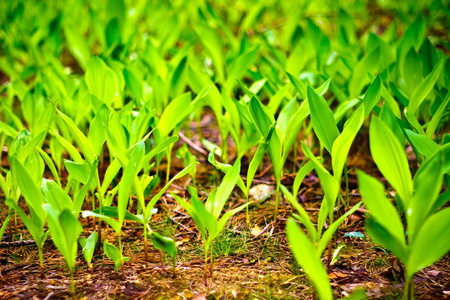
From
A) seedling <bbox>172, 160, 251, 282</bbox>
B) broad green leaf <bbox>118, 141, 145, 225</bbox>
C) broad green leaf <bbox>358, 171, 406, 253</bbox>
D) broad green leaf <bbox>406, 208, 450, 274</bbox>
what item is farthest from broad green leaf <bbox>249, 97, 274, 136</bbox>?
broad green leaf <bbox>406, 208, 450, 274</bbox>

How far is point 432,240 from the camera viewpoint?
1067 mm

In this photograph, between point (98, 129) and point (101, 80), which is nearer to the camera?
point (98, 129)

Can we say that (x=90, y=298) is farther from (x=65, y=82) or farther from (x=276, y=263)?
(x=65, y=82)

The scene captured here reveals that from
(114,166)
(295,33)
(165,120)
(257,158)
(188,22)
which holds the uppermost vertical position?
(188,22)

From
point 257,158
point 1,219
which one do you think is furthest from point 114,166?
point 1,219

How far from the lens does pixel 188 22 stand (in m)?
3.42

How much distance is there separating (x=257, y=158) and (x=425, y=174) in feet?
1.88

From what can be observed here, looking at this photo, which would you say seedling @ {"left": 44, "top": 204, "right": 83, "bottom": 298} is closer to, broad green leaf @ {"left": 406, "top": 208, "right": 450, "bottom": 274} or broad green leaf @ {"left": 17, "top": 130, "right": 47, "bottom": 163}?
broad green leaf @ {"left": 17, "top": 130, "right": 47, "bottom": 163}

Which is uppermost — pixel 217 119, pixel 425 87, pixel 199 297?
pixel 425 87

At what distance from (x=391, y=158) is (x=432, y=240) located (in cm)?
24

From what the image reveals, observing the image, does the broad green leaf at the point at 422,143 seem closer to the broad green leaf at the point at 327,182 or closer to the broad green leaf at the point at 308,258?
the broad green leaf at the point at 327,182

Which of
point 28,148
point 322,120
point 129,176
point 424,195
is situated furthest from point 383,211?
point 28,148

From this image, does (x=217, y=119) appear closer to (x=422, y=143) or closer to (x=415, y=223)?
(x=422, y=143)

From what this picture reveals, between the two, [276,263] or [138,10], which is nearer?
[276,263]
